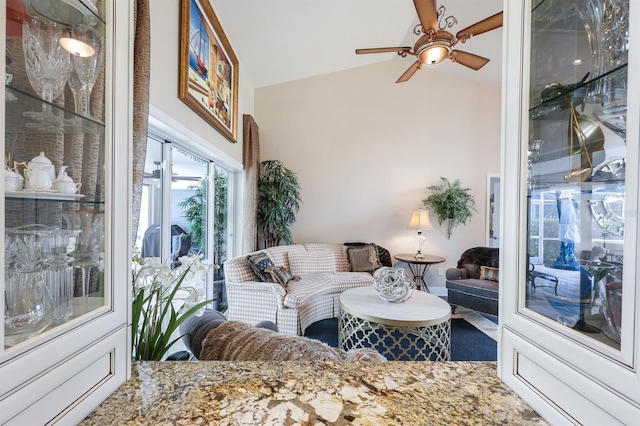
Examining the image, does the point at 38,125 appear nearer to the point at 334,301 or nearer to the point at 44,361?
the point at 44,361

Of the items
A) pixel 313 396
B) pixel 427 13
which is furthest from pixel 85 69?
pixel 427 13

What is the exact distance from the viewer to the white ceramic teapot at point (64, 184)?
0.63 meters

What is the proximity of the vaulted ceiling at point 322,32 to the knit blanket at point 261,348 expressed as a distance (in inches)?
110

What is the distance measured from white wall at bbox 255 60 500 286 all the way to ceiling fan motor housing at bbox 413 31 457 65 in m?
2.26

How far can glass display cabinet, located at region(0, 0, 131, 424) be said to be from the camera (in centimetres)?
51

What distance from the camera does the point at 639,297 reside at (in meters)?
0.42

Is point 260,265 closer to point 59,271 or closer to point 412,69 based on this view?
point 59,271

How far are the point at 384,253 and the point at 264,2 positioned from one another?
3.54m

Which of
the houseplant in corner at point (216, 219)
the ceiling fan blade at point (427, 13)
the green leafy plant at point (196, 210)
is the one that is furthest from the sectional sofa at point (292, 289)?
the ceiling fan blade at point (427, 13)

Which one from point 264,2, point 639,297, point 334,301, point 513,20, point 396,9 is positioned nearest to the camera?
point 639,297

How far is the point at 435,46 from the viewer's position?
2.11m

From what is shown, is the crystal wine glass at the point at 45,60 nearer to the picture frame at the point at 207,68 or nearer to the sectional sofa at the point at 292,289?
the picture frame at the point at 207,68

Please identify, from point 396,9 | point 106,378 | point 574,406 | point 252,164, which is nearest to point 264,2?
point 396,9

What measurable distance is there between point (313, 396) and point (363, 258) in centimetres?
348
